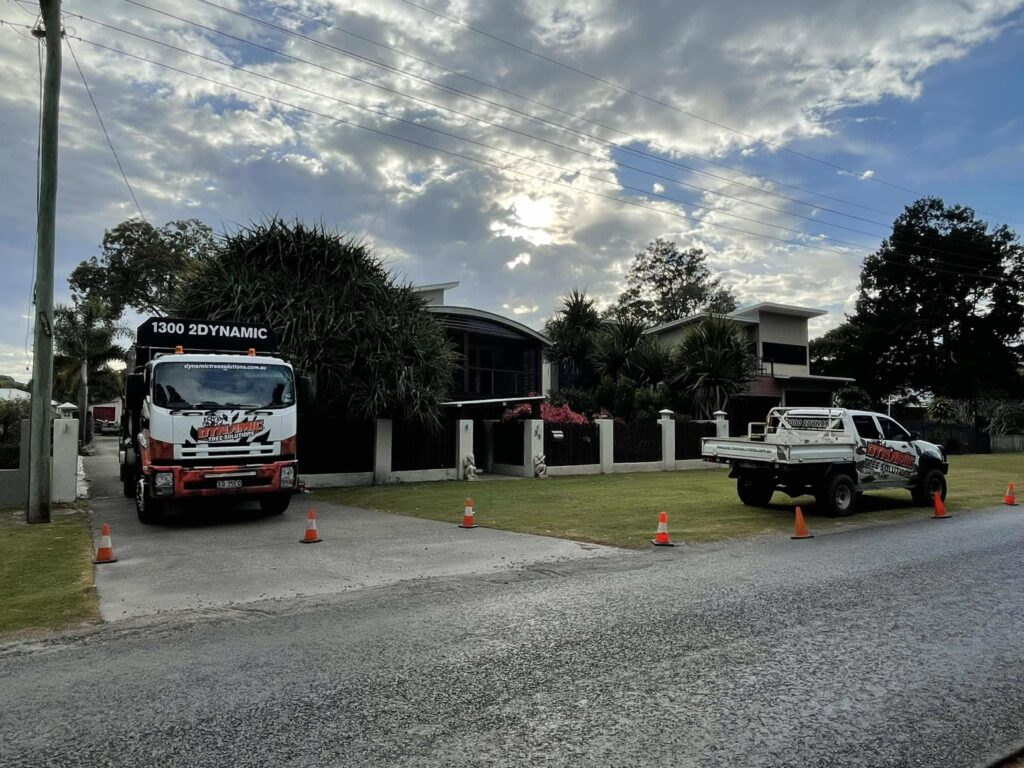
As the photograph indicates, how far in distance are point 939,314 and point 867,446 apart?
4620 centimetres

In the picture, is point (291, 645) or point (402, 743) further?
point (291, 645)

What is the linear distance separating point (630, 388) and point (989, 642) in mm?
24265

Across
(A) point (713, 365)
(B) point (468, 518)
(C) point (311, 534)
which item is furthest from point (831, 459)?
(A) point (713, 365)

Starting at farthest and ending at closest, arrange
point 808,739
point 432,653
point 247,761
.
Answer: point 432,653, point 808,739, point 247,761

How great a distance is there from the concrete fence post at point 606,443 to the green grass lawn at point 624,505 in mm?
2316

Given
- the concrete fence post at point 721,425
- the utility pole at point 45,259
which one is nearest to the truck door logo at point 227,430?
the utility pole at point 45,259

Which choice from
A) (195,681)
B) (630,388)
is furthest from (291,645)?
(630,388)

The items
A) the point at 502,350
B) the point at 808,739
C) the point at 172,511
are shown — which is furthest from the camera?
the point at 502,350

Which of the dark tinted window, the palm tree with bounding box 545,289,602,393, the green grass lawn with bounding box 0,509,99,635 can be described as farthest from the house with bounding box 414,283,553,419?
the green grass lawn with bounding box 0,509,99,635

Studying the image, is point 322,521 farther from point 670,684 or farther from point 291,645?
point 670,684

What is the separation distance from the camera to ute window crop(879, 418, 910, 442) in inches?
562

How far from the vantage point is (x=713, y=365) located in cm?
2928

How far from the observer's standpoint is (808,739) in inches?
148

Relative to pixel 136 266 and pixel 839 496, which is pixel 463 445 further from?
pixel 136 266
